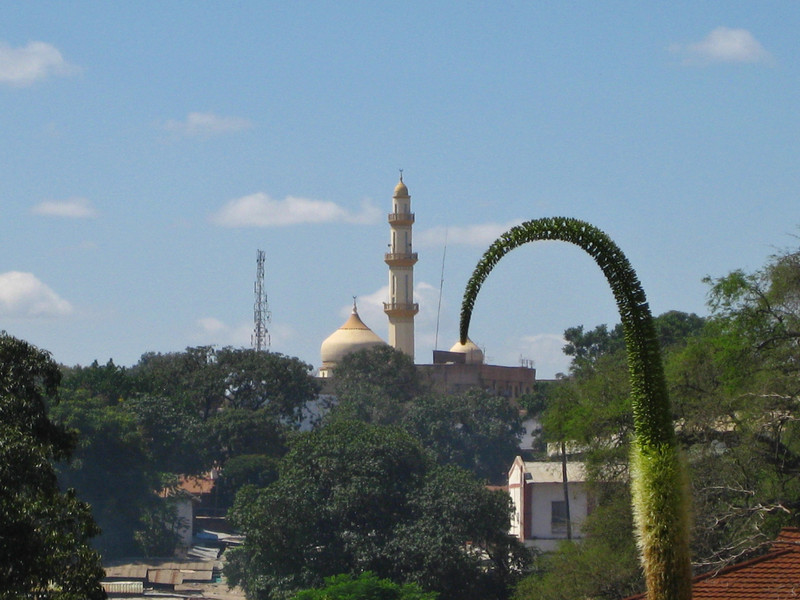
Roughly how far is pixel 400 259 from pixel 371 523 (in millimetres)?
42088

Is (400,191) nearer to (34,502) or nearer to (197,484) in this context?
(197,484)

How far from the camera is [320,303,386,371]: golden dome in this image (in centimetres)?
7844

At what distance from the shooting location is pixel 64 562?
13.9 m

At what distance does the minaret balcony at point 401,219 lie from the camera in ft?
252

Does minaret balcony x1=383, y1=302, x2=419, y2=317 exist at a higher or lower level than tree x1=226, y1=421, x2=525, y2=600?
higher

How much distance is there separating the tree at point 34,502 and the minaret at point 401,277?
61422 millimetres

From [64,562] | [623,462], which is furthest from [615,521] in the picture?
[64,562]

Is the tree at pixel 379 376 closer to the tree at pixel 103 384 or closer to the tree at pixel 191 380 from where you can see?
the tree at pixel 191 380

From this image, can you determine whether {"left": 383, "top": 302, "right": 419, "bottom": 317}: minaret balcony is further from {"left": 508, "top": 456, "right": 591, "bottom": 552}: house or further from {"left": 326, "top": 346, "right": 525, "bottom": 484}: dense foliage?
{"left": 508, "top": 456, "right": 591, "bottom": 552}: house

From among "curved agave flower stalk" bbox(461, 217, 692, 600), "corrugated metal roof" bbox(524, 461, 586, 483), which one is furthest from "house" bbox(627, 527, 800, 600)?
"corrugated metal roof" bbox(524, 461, 586, 483)

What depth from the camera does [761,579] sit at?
44.5 feet

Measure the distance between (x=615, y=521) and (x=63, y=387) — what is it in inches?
1380

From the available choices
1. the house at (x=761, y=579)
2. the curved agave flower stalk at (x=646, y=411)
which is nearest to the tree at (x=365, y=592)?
the house at (x=761, y=579)

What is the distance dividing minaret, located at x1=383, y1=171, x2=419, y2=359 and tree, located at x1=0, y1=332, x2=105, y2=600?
2418 inches
